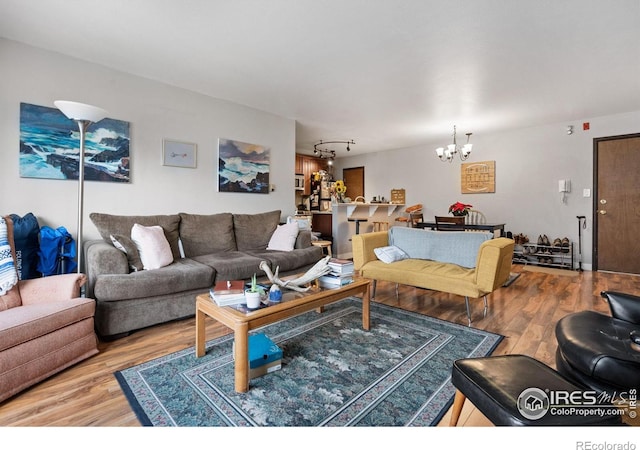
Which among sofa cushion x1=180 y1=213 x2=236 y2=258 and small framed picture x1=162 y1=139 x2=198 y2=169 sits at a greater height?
small framed picture x1=162 y1=139 x2=198 y2=169

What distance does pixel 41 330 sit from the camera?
1.70 metres

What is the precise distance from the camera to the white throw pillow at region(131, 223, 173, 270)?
265cm

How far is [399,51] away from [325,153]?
5.14 metres

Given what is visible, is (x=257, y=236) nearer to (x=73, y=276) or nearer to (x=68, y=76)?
(x=73, y=276)

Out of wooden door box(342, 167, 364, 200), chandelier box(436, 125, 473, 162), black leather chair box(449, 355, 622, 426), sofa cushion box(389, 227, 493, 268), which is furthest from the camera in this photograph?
wooden door box(342, 167, 364, 200)

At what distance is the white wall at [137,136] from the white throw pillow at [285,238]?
73 cm

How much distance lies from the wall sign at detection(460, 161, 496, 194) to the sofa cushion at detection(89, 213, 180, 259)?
5243mm

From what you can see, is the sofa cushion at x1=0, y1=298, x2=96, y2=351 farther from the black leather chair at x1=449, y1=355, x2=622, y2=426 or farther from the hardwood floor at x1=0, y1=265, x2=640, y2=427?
Answer: the black leather chair at x1=449, y1=355, x2=622, y2=426

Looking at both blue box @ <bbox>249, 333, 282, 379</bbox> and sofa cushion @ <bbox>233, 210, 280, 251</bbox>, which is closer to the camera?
blue box @ <bbox>249, 333, 282, 379</bbox>

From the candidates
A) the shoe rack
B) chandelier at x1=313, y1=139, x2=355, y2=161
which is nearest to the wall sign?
the shoe rack

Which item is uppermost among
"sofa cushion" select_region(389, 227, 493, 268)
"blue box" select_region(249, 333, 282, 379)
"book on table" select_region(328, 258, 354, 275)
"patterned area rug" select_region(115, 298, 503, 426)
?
"sofa cushion" select_region(389, 227, 493, 268)

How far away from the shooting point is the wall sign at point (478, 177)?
18.9 ft

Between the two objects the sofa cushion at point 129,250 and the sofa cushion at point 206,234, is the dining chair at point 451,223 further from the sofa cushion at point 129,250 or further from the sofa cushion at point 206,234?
the sofa cushion at point 129,250

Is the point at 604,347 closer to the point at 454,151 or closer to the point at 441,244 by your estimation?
the point at 441,244
